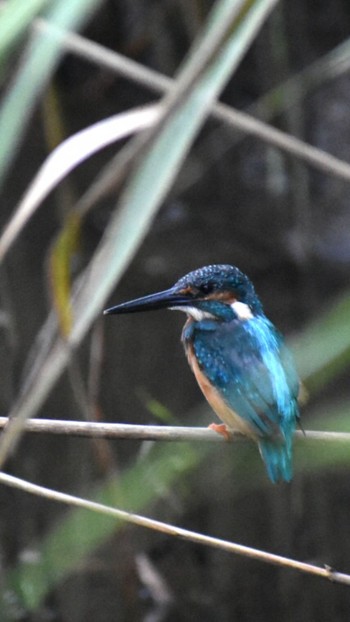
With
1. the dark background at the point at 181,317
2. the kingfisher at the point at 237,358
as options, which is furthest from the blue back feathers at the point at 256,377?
the dark background at the point at 181,317

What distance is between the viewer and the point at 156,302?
201cm

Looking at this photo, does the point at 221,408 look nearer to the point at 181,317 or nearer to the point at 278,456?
the point at 278,456

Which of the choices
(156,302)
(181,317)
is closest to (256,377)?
(156,302)

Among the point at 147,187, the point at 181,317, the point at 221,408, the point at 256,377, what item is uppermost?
the point at 147,187

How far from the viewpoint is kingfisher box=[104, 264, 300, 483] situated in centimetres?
189

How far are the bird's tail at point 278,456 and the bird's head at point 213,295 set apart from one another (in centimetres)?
40

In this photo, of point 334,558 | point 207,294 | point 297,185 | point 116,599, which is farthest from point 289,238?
point 207,294

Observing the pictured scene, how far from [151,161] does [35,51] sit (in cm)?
13

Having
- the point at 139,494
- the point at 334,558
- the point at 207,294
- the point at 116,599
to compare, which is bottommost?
the point at 116,599

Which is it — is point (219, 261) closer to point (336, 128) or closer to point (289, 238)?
point (289, 238)

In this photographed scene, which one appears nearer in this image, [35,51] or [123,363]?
[35,51]

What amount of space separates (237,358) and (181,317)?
2250 mm

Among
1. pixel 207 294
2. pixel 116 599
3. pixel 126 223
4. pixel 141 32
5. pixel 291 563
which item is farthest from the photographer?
pixel 141 32

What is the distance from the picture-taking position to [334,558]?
3477 mm
